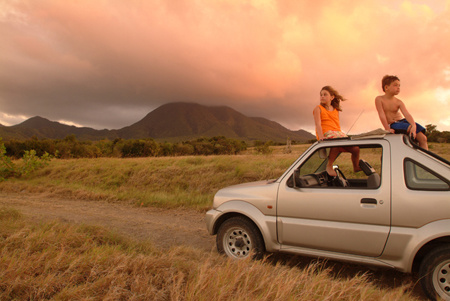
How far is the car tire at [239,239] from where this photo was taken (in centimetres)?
412

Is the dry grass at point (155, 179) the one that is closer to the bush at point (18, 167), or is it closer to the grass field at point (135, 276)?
the bush at point (18, 167)

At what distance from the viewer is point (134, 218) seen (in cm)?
789

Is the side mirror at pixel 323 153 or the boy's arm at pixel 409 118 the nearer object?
the boy's arm at pixel 409 118

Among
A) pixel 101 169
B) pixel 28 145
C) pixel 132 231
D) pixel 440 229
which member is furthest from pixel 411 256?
pixel 28 145

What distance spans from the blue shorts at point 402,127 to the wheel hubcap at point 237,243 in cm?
271

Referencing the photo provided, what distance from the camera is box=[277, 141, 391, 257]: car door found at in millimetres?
3379

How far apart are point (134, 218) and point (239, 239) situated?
14.8 feet

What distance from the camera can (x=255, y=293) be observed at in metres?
2.62

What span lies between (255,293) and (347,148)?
101 inches

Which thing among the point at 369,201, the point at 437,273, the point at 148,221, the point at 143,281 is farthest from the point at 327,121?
the point at 148,221

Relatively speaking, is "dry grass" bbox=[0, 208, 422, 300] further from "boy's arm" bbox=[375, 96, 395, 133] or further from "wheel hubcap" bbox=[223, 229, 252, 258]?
"boy's arm" bbox=[375, 96, 395, 133]

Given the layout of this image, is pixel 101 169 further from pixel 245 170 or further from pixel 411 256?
pixel 411 256

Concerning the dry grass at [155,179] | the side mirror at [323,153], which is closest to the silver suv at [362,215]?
the side mirror at [323,153]

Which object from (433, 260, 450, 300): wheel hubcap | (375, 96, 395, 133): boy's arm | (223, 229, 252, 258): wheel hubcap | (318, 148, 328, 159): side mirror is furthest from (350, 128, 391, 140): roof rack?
(223, 229, 252, 258): wheel hubcap
